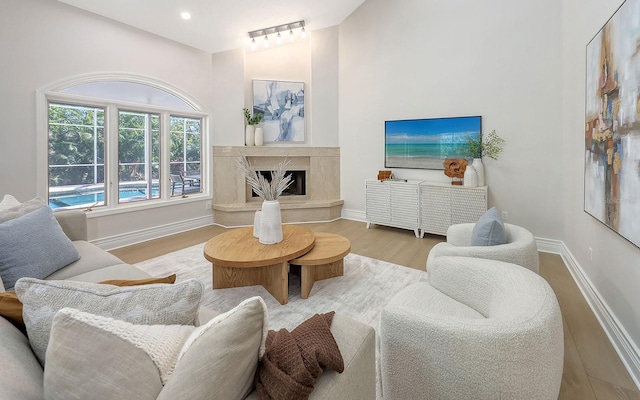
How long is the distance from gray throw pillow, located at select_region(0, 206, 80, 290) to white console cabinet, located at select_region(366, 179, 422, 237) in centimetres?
386

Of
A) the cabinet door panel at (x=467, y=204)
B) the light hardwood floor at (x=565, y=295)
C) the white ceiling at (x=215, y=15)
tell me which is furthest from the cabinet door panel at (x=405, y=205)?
the white ceiling at (x=215, y=15)

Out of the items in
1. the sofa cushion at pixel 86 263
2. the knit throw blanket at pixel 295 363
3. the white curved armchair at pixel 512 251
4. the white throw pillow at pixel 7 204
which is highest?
the white throw pillow at pixel 7 204

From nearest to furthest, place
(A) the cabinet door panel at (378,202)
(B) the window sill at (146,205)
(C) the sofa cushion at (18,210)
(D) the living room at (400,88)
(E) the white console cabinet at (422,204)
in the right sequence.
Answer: (C) the sofa cushion at (18,210)
(D) the living room at (400,88)
(B) the window sill at (146,205)
(E) the white console cabinet at (422,204)
(A) the cabinet door panel at (378,202)

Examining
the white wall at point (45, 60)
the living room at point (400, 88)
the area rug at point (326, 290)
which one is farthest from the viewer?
the white wall at point (45, 60)

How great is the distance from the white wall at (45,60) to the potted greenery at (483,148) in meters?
4.69

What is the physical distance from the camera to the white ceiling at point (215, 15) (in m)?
3.70

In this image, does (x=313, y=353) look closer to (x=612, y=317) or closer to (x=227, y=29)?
(x=612, y=317)

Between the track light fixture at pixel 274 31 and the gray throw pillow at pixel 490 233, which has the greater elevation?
the track light fixture at pixel 274 31

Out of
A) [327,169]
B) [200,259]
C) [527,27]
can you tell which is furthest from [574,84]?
[200,259]

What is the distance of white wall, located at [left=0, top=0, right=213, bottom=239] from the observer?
315 cm

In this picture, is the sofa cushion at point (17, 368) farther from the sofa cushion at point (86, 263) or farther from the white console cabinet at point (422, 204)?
the white console cabinet at point (422, 204)

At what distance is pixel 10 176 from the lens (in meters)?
3.22

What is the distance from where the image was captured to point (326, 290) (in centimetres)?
277

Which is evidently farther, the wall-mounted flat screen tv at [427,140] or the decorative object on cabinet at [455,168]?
the wall-mounted flat screen tv at [427,140]
